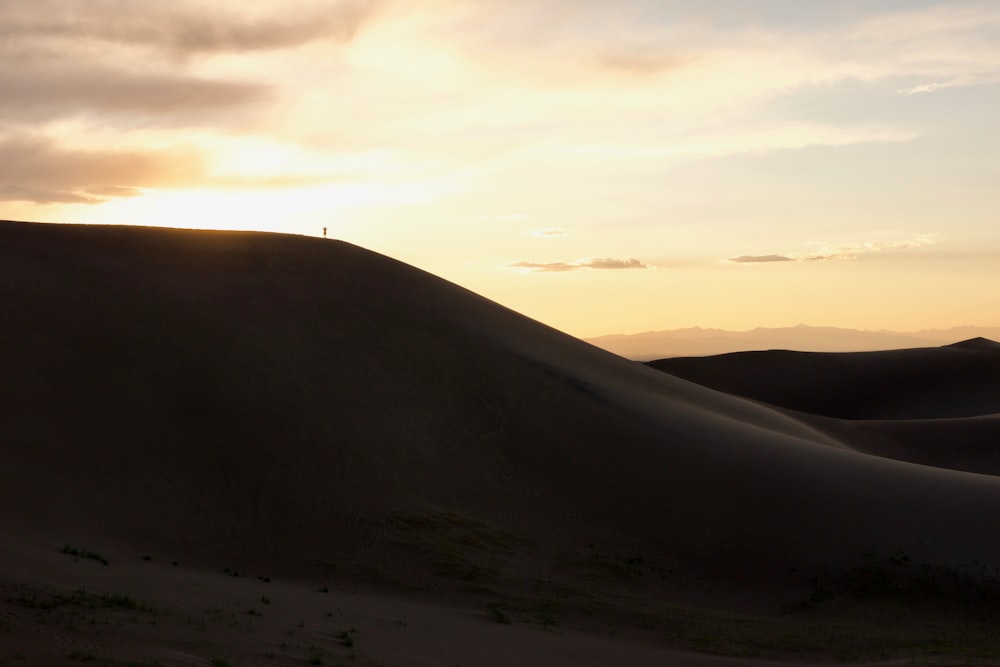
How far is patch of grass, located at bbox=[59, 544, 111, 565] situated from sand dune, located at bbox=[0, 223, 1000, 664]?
13.1 inches

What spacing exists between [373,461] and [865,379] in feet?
209

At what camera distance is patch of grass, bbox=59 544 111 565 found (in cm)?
1753

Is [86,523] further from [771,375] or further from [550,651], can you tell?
[771,375]

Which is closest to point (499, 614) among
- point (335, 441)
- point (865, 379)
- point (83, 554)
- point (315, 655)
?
point (315, 655)

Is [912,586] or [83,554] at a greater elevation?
[83,554]

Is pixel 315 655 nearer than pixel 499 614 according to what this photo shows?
Yes

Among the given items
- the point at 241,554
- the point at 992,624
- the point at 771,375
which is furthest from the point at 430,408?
the point at 771,375

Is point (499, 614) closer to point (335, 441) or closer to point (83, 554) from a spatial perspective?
point (83, 554)

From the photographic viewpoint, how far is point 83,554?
17750mm

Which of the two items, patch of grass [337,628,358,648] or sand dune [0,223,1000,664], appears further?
sand dune [0,223,1000,664]

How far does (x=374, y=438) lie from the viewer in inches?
1095

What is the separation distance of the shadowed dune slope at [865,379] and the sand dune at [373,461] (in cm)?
4355

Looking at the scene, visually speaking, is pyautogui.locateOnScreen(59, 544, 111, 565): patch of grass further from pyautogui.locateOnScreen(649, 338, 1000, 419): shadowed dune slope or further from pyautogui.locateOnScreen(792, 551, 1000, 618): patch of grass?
pyautogui.locateOnScreen(649, 338, 1000, 419): shadowed dune slope

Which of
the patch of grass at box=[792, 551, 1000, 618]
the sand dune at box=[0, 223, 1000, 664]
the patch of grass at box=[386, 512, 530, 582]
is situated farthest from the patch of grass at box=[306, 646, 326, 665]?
the patch of grass at box=[792, 551, 1000, 618]
